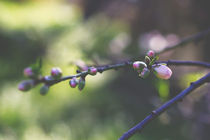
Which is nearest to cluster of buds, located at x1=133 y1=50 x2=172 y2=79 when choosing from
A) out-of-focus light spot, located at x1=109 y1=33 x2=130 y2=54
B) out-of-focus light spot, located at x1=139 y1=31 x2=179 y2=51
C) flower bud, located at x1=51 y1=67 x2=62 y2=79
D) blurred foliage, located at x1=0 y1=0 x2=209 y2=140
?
flower bud, located at x1=51 y1=67 x2=62 y2=79

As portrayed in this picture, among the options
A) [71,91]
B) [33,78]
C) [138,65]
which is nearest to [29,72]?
[33,78]

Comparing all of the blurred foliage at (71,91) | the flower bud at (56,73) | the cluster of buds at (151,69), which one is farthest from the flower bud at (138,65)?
the blurred foliage at (71,91)

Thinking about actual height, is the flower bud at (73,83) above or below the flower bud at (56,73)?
below

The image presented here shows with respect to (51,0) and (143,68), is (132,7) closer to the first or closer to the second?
(51,0)

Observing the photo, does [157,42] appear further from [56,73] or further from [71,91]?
[56,73]

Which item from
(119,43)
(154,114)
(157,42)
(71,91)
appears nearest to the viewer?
(154,114)

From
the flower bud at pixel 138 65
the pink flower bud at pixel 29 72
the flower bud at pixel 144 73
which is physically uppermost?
the pink flower bud at pixel 29 72

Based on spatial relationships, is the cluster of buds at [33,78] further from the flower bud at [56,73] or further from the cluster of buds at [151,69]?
the cluster of buds at [151,69]

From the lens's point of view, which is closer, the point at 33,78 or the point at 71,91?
the point at 33,78
